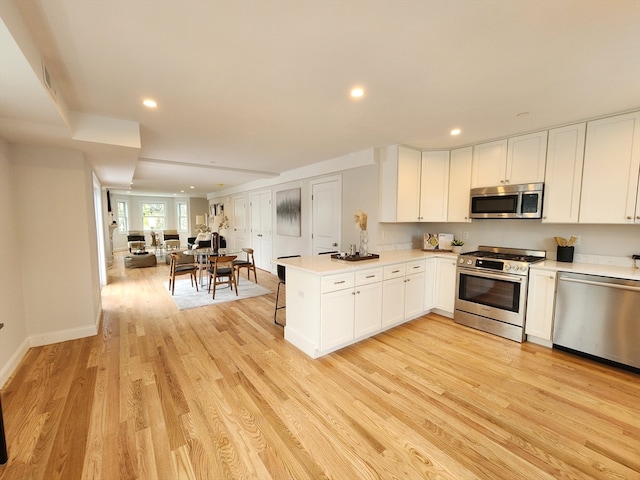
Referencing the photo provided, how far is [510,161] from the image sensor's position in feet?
11.1

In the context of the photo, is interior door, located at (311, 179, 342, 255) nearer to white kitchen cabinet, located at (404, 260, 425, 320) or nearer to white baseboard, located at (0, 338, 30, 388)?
white kitchen cabinet, located at (404, 260, 425, 320)

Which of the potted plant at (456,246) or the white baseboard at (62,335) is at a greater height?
the potted plant at (456,246)

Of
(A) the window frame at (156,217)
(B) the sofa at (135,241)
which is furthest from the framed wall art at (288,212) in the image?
(A) the window frame at (156,217)

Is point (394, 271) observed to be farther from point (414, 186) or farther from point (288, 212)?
point (288, 212)

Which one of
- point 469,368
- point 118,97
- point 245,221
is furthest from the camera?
point 245,221

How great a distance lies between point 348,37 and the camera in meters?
1.61

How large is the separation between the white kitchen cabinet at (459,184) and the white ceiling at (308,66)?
56cm

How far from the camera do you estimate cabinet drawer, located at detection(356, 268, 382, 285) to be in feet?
9.52

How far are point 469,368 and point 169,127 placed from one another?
4150 mm

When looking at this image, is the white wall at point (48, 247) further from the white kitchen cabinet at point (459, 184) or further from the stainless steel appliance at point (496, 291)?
the white kitchen cabinet at point (459, 184)

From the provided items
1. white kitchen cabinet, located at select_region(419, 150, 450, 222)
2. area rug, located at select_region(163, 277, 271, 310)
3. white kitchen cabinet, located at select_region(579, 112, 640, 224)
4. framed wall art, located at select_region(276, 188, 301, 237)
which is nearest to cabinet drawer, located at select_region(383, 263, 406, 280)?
white kitchen cabinet, located at select_region(419, 150, 450, 222)

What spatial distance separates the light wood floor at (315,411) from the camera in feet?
5.06

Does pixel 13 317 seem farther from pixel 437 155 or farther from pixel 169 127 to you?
pixel 437 155

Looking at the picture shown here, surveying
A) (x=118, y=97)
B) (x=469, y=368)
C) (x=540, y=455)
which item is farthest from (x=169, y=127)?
(x=540, y=455)
